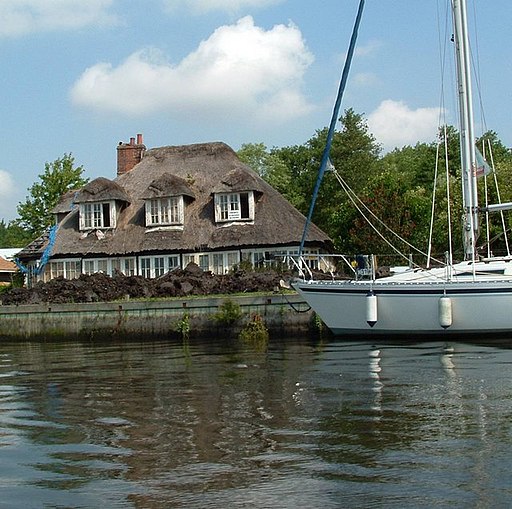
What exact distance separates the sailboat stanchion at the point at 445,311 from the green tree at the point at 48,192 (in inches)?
1546

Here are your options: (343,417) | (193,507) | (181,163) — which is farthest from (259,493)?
(181,163)

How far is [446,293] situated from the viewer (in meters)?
25.3

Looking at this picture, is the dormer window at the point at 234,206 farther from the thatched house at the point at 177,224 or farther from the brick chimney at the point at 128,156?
the brick chimney at the point at 128,156

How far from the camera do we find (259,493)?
840 centimetres

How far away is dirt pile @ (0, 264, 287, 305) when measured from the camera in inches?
1339

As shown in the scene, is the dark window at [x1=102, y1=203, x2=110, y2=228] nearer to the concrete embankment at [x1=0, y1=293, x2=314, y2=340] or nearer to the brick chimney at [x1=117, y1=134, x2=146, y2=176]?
the brick chimney at [x1=117, y1=134, x2=146, y2=176]

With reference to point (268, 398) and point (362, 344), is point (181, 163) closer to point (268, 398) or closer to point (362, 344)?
point (362, 344)

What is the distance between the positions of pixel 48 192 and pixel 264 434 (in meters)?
50.9

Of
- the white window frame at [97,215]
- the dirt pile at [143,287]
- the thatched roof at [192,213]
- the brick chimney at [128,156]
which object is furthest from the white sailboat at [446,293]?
the brick chimney at [128,156]

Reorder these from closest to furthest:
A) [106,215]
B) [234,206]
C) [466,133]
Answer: [466,133], [234,206], [106,215]

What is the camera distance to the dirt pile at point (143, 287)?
112ft

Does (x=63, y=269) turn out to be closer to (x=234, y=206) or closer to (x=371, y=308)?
(x=234, y=206)

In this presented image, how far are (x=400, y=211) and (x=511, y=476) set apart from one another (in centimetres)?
3039

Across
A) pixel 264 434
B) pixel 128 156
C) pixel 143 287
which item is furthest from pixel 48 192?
pixel 264 434
